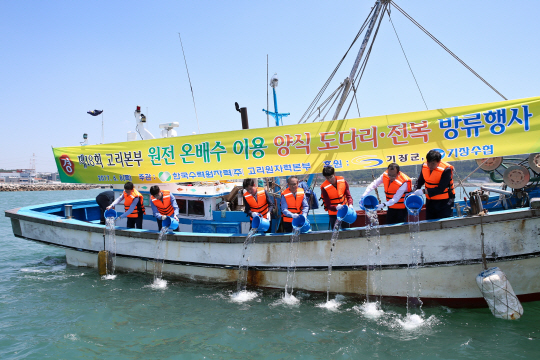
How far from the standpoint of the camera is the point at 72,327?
5719mm

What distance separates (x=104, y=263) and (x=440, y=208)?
7.33 metres

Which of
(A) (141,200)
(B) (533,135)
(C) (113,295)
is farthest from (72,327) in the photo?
(B) (533,135)

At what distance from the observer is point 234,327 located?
556 centimetres

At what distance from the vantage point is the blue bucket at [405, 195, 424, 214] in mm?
5489

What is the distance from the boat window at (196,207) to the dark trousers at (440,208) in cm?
510

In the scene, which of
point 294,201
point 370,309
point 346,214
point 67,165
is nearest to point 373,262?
point 370,309

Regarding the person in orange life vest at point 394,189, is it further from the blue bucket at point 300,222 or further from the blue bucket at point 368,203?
the blue bucket at point 300,222

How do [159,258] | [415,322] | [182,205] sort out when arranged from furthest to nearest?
[182,205]
[159,258]
[415,322]

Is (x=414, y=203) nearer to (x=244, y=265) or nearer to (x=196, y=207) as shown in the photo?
(x=244, y=265)

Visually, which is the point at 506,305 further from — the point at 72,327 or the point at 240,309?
the point at 72,327

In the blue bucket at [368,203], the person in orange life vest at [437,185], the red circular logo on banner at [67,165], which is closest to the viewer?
the person in orange life vest at [437,185]

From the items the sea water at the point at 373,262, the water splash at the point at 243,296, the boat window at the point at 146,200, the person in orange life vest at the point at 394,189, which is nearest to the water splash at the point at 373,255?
the sea water at the point at 373,262

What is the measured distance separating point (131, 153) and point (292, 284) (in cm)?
477

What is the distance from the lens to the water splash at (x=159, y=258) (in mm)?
7699
